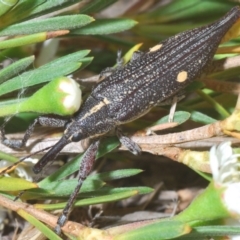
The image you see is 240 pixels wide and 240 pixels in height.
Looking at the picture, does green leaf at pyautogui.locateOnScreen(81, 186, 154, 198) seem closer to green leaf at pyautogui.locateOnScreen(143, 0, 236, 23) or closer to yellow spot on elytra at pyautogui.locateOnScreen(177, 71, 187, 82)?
yellow spot on elytra at pyautogui.locateOnScreen(177, 71, 187, 82)

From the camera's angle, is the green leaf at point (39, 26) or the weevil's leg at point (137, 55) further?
the weevil's leg at point (137, 55)

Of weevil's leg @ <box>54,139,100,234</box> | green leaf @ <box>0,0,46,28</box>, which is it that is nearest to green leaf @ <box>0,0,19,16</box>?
green leaf @ <box>0,0,46,28</box>

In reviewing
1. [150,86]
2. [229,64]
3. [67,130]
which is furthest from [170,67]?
[67,130]

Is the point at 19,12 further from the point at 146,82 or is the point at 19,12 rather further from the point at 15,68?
the point at 146,82

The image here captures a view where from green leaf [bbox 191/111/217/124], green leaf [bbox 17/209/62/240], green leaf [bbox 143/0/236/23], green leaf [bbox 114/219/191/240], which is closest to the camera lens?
green leaf [bbox 114/219/191/240]

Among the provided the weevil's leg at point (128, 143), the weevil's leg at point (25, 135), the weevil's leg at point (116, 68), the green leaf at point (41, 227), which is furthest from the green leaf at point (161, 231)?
the weevil's leg at point (116, 68)

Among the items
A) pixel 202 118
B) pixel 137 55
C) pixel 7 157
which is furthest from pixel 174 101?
pixel 7 157

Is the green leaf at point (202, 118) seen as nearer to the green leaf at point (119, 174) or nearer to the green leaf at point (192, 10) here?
the green leaf at point (119, 174)
